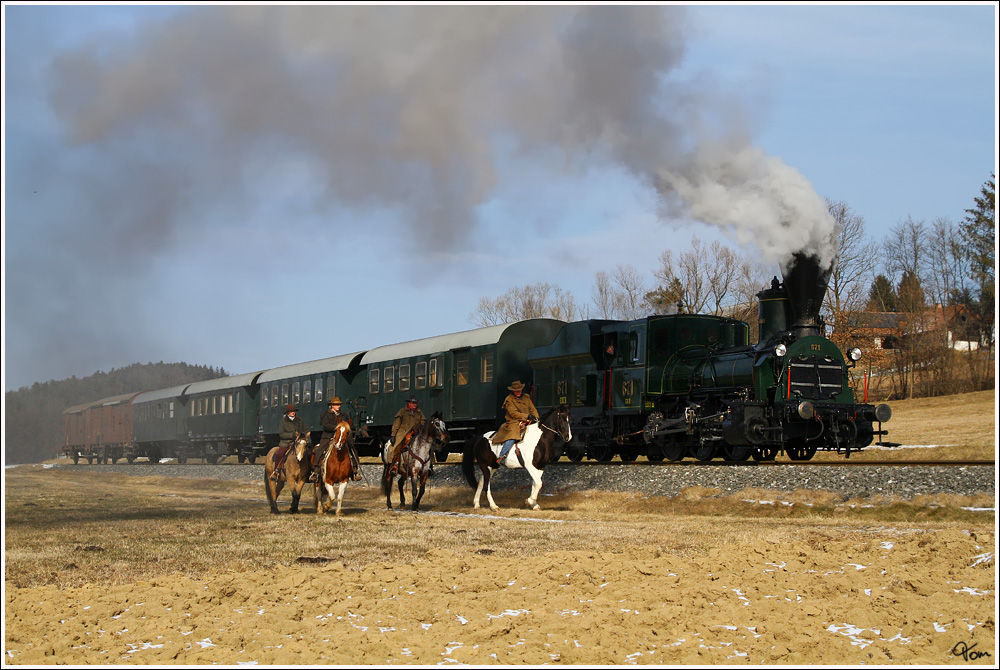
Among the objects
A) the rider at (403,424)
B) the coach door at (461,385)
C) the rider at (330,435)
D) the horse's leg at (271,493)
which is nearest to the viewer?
the rider at (330,435)

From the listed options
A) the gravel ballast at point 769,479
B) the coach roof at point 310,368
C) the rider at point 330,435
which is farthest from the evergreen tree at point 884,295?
the rider at point 330,435

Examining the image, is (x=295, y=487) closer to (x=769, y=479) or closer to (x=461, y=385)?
(x=461, y=385)

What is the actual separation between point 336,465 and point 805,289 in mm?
11094

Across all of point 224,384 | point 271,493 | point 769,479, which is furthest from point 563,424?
point 224,384

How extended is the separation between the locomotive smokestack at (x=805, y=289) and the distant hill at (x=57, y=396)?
35.2 metres

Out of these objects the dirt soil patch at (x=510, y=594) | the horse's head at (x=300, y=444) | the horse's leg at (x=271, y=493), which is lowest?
the dirt soil patch at (x=510, y=594)

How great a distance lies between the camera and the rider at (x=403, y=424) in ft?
63.8

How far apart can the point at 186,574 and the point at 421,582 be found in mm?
2773

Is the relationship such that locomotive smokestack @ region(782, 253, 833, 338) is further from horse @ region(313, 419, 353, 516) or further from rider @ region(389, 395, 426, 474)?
horse @ region(313, 419, 353, 516)

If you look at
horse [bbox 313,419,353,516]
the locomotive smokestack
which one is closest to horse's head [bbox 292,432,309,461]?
horse [bbox 313,419,353,516]

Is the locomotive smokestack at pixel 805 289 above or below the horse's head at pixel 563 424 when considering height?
above

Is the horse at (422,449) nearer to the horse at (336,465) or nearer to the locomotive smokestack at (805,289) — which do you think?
the horse at (336,465)

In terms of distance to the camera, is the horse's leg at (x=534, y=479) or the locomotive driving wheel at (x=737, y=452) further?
the locomotive driving wheel at (x=737, y=452)

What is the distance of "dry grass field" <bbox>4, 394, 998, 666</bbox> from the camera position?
7367mm
